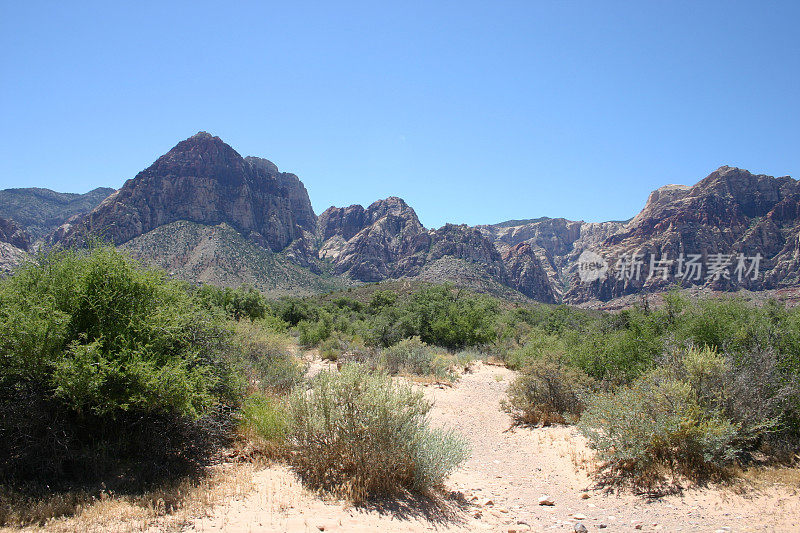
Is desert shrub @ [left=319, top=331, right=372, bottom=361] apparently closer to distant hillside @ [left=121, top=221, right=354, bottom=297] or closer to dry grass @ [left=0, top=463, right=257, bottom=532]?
dry grass @ [left=0, top=463, right=257, bottom=532]

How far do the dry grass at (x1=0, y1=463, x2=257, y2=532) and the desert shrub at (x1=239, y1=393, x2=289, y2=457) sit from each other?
1351 millimetres

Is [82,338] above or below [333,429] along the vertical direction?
above

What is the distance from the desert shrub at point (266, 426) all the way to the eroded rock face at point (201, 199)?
94.6 m

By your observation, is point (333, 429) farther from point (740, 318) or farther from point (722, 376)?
point (740, 318)

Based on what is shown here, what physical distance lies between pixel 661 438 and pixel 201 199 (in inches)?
4725

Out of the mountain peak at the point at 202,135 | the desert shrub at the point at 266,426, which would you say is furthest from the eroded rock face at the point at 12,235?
the desert shrub at the point at 266,426

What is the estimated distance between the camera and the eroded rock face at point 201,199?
98.8m

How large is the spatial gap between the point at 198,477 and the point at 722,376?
854 cm

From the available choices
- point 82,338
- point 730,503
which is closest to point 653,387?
point 730,503

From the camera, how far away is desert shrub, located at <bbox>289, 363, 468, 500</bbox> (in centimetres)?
550

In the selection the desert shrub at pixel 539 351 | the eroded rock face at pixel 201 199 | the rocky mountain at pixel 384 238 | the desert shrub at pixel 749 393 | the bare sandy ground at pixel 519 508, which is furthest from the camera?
the eroded rock face at pixel 201 199

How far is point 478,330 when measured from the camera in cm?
2602

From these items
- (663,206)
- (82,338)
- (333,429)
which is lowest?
(333,429)

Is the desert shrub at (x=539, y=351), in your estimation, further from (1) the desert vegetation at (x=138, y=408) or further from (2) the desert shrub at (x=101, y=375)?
(2) the desert shrub at (x=101, y=375)
